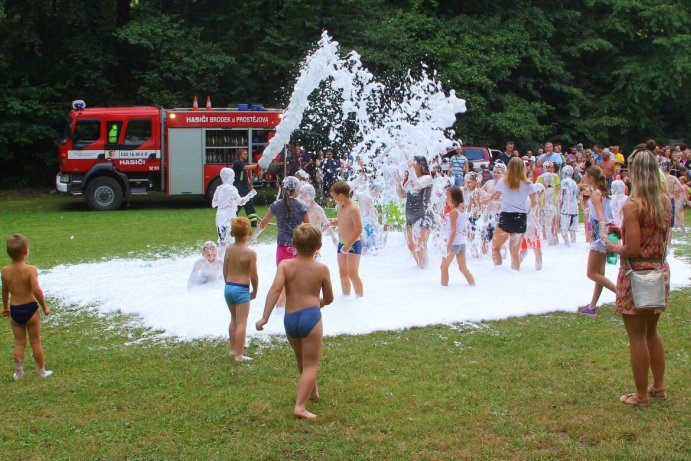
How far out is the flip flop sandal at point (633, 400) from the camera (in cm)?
532

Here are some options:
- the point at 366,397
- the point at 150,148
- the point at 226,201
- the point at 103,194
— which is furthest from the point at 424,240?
the point at 103,194

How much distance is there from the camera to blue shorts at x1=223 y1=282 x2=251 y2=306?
6563 millimetres

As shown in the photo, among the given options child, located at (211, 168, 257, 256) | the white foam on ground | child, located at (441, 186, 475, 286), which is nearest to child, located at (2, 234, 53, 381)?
the white foam on ground

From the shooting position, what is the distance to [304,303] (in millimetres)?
5305

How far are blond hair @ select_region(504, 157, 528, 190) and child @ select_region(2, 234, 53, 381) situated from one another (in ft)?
20.0

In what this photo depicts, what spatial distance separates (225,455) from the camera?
15.4ft

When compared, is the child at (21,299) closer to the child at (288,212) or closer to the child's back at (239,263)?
the child's back at (239,263)

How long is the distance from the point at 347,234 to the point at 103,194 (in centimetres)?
1375

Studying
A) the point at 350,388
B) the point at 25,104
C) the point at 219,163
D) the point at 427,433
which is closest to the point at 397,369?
the point at 350,388

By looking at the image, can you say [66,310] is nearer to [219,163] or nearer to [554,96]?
[219,163]

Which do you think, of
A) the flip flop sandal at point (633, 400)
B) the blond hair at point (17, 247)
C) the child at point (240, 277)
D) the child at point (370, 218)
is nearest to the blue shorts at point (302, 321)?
the child at point (240, 277)

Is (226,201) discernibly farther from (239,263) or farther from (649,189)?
(649,189)

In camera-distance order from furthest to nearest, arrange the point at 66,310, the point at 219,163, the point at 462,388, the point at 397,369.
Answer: the point at 219,163 → the point at 66,310 → the point at 397,369 → the point at 462,388

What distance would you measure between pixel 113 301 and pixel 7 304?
9.54 feet
